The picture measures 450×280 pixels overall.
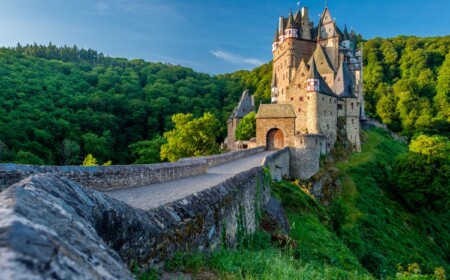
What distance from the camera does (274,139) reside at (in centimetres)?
3528

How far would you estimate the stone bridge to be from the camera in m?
1.44

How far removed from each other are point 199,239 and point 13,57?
82788 millimetres

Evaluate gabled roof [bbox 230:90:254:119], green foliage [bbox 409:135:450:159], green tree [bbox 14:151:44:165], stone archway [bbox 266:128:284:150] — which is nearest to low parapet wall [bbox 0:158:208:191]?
stone archway [bbox 266:128:284:150]

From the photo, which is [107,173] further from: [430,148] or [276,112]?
[430,148]

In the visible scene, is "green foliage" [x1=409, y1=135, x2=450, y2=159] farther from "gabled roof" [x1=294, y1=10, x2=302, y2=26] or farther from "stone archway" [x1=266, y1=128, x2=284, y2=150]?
"gabled roof" [x1=294, y1=10, x2=302, y2=26]

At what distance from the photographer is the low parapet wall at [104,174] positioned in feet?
22.4

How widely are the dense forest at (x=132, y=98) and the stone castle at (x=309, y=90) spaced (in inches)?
403

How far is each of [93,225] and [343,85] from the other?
41116mm

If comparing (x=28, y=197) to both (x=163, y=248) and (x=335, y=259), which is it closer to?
(x=163, y=248)

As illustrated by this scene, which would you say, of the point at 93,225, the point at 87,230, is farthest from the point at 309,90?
the point at 87,230

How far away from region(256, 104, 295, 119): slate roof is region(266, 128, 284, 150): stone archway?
58.9 inches

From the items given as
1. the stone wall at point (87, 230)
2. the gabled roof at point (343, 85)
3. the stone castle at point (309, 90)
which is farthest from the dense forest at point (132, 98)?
the stone wall at point (87, 230)

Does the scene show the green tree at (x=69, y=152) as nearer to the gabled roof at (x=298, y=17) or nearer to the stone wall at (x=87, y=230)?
the gabled roof at (x=298, y=17)

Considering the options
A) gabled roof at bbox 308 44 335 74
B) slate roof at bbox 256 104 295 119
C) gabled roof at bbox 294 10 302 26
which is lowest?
slate roof at bbox 256 104 295 119
